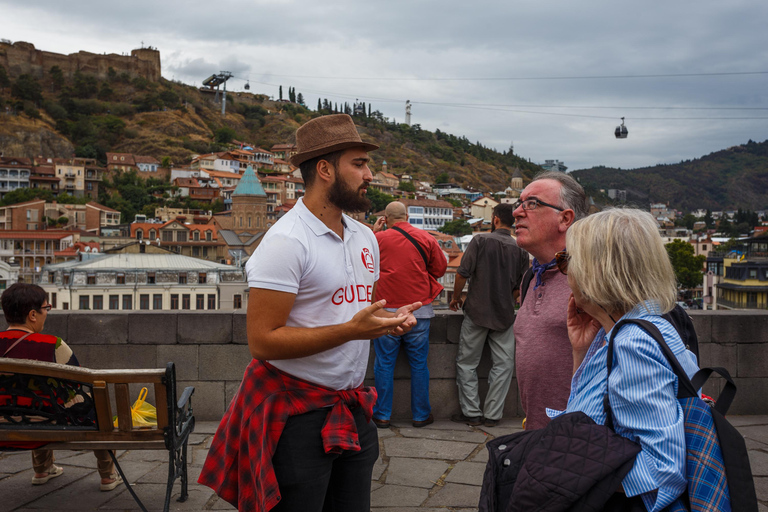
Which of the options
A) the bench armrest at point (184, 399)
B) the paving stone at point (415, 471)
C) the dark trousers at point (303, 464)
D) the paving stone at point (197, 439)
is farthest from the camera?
the paving stone at point (197, 439)

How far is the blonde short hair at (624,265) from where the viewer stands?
169 cm

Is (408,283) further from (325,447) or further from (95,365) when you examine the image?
(325,447)

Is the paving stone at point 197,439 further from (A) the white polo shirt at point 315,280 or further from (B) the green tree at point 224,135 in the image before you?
(B) the green tree at point 224,135

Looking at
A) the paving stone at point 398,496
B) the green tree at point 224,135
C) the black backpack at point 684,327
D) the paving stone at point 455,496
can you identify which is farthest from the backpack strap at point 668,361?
the green tree at point 224,135

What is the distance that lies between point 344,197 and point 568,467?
3.50 feet

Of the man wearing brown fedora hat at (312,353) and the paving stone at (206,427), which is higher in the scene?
the man wearing brown fedora hat at (312,353)

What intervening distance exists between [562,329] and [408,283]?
7.38 ft

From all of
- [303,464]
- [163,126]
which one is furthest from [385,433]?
[163,126]

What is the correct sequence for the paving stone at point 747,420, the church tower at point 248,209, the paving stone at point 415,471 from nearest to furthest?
the paving stone at point 415,471 < the paving stone at point 747,420 < the church tower at point 248,209

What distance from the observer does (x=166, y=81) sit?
135875 mm

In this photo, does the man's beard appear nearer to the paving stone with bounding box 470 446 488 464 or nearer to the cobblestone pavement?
the cobblestone pavement

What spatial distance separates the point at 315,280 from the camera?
6.45 ft

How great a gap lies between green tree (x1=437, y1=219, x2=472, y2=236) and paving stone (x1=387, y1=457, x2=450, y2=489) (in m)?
81.8

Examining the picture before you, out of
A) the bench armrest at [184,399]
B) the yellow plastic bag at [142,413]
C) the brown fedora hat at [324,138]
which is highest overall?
the brown fedora hat at [324,138]
